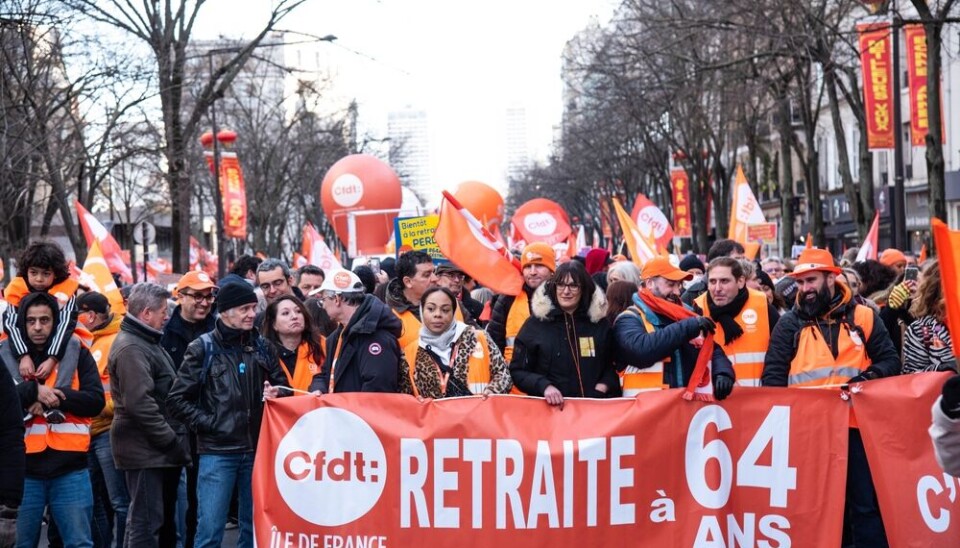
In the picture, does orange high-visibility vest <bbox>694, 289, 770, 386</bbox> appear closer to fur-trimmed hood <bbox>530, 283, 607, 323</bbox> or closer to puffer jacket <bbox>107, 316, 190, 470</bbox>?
fur-trimmed hood <bbox>530, 283, 607, 323</bbox>

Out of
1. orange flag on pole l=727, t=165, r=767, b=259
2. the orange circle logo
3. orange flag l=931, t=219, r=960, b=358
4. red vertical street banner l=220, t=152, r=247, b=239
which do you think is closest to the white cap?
the orange circle logo

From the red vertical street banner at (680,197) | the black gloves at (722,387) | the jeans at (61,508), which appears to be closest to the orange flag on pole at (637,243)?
the black gloves at (722,387)

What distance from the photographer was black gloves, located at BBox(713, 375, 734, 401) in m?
6.82

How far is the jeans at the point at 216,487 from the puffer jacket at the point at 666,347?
7.29ft

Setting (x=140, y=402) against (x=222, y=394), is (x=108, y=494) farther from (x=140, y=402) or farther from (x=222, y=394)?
(x=222, y=394)

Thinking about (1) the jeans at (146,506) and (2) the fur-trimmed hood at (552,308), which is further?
(1) the jeans at (146,506)

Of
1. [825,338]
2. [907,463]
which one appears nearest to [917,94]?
[825,338]

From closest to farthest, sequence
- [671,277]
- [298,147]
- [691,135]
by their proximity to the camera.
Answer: [671,277], [691,135], [298,147]

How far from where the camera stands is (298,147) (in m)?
47.9

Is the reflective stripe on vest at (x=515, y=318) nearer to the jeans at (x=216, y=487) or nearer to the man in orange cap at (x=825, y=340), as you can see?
the man in orange cap at (x=825, y=340)

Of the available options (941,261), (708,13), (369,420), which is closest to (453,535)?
(369,420)

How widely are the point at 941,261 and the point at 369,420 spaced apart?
11.5ft

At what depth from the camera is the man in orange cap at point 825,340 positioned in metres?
7.16

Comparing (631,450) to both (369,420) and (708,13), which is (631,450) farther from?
(708,13)
